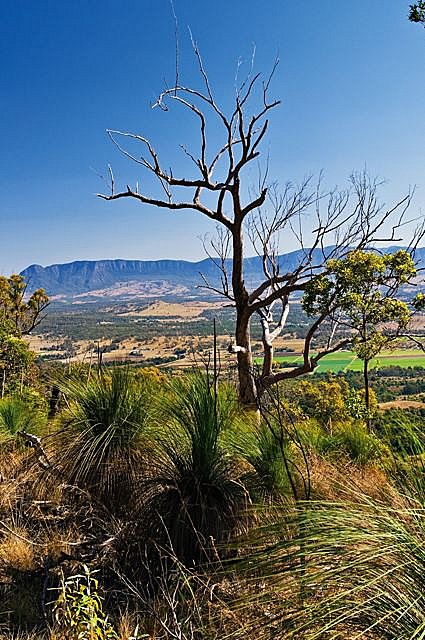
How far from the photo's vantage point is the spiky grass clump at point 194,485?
2.64 meters

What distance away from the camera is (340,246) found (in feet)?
27.0

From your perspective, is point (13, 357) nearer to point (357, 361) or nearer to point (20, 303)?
point (20, 303)

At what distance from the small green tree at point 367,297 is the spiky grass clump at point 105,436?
3.81 m

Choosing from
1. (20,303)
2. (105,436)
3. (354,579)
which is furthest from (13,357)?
(354,579)

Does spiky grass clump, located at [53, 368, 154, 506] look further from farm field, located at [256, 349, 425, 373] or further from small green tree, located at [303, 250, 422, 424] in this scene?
small green tree, located at [303, 250, 422, 424]

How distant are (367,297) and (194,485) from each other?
15.0 feet

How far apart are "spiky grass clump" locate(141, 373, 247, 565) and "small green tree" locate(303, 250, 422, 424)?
402 centimetres

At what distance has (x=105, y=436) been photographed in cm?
329

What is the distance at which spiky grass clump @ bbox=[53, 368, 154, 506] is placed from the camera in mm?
3176

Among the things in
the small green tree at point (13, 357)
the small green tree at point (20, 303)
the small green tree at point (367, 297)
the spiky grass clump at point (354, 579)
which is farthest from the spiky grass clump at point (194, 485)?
the small green tree at point (20, 303)

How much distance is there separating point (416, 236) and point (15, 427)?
5.90m

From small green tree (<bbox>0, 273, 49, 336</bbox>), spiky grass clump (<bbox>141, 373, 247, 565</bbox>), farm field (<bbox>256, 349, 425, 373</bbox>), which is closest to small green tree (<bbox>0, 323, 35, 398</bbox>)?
small green tree (<bbox>0, 273, 49, 336</bbox>)

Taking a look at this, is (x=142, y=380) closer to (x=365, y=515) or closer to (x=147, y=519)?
(x=147, y=519)

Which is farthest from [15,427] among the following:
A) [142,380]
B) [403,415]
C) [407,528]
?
[407,528]
